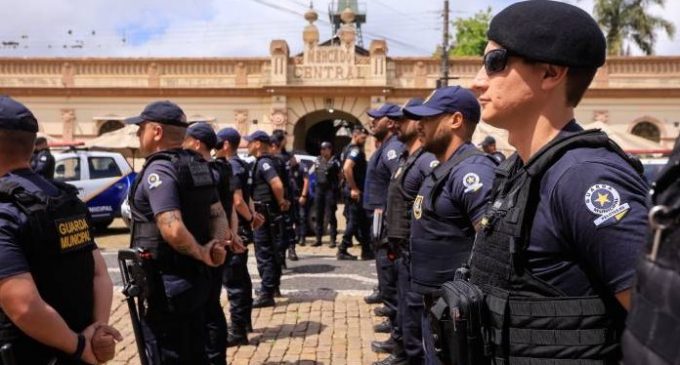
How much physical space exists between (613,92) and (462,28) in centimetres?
1931

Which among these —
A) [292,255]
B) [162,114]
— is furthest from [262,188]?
[162,114]

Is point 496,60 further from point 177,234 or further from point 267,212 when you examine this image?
point 267,212

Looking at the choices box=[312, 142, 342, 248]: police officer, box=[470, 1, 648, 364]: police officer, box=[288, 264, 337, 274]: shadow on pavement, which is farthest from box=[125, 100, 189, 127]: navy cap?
box=[312, 142, 342, 248]: police officer

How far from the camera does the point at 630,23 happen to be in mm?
31938

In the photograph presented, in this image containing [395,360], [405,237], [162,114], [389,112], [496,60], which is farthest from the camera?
A: [389,112]

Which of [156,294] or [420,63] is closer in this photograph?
[156,294]

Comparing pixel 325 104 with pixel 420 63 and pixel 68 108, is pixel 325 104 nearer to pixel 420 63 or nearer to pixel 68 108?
pixel 420 63

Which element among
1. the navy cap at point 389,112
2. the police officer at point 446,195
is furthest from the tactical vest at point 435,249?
the navy cap at point 389,112

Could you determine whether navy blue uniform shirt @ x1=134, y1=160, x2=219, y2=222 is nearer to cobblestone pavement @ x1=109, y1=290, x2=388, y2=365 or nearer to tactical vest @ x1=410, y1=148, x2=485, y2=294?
tactical vest @ x1=410, y1=148, x2=485, y2=294

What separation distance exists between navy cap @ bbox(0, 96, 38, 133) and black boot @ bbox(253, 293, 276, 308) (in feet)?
17.4

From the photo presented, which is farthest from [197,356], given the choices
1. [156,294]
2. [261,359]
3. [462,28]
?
[462,28]

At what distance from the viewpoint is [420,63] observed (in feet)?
87.0

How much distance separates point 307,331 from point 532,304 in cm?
514

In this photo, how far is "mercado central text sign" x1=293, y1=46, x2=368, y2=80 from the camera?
26.2m
